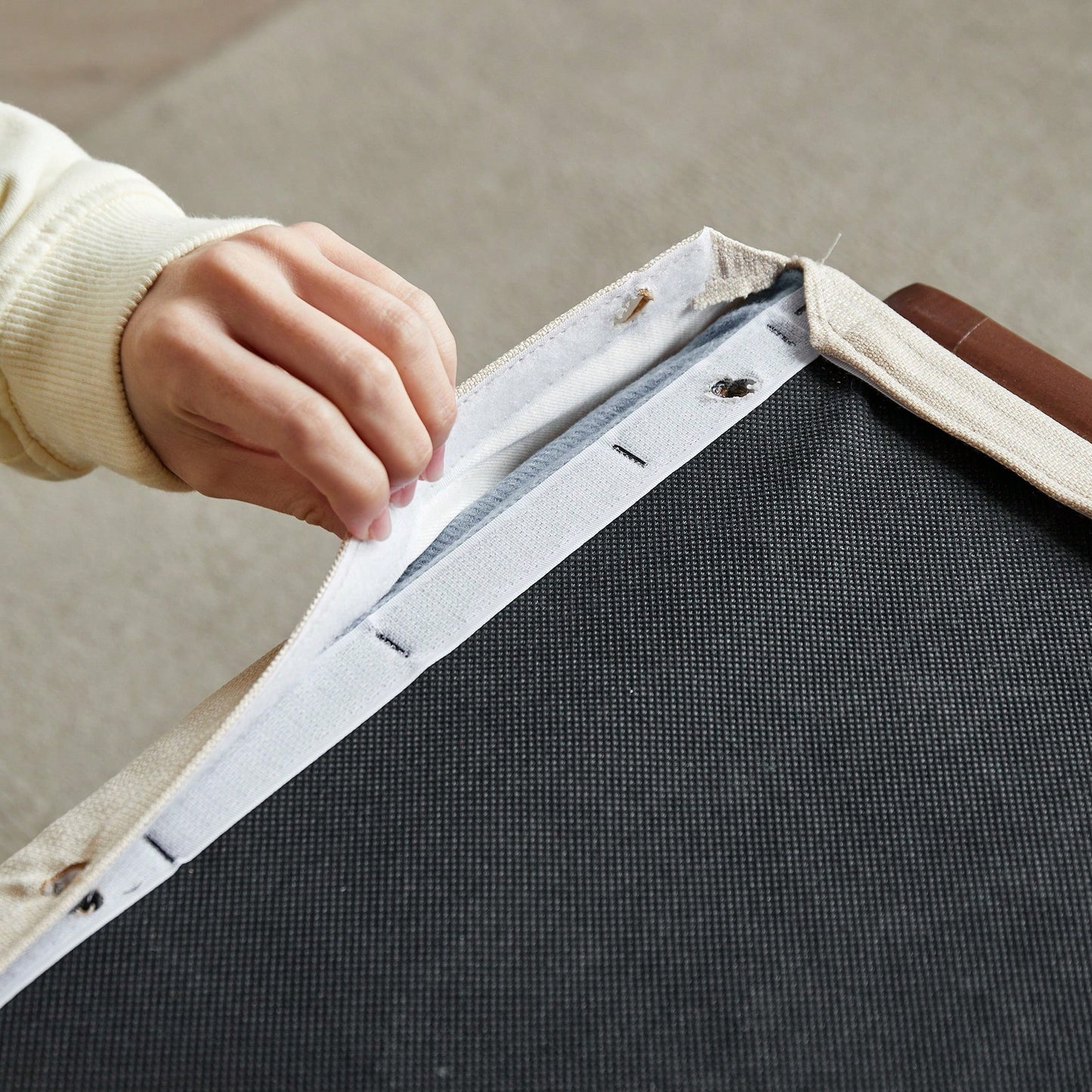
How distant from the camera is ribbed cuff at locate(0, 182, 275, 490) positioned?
500mm

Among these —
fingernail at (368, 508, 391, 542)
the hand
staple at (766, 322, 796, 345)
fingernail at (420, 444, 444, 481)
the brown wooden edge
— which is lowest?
the brown wooden edge

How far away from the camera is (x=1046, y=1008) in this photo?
38 cm

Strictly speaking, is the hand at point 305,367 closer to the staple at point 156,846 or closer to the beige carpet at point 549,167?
the staple at point 156,846

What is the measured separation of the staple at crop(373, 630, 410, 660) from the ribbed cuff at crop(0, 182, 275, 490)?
0.18 metres

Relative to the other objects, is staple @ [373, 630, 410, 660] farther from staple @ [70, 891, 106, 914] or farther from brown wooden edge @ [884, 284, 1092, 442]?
brown wooden edge @ [884, 284, 1092, 442]

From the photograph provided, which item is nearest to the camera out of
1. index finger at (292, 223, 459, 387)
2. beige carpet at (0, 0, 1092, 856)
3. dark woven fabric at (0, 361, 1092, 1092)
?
dark woven fabric at (0, 361, 1092, 1092)

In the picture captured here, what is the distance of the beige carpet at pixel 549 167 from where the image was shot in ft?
3.94

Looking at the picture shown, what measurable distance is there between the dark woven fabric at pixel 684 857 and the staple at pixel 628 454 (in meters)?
0.03

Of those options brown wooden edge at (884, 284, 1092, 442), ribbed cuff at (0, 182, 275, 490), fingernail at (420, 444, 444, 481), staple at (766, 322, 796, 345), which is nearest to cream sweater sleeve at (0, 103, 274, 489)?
ribbed cuff at (0, 182, 275, 490)

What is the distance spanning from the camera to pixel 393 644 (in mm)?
435

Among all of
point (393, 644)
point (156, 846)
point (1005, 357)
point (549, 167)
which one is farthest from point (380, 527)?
point (549, 167)

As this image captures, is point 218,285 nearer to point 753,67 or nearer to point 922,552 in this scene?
point 922,552

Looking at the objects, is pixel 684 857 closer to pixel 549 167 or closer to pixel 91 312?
pixel 91 312

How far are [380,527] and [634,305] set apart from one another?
18 cm
